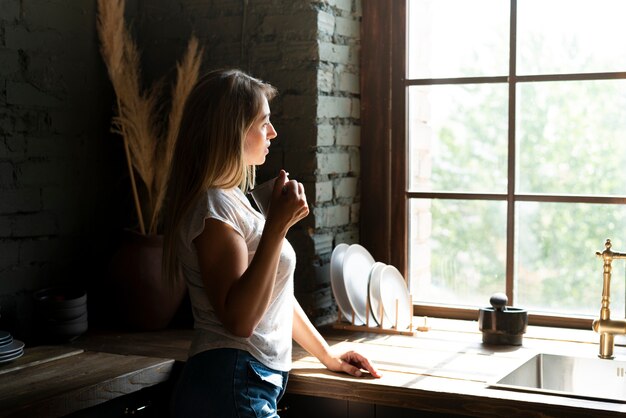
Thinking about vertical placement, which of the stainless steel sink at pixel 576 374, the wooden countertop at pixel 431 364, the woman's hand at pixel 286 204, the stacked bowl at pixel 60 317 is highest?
the woman's hand at pixel 286 204

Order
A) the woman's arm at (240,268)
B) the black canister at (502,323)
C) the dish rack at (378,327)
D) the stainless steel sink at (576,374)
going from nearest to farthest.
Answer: the woman's arm at (240,268)
the stainless steel sink at (576,374)
the black canister at (502,323)
the dish rack at (378,327)

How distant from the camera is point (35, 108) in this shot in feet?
9.47

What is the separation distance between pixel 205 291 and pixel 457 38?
5.21 feet

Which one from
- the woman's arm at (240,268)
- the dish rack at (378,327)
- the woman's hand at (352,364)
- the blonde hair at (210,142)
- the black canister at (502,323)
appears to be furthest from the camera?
the dish rack at (378,327)

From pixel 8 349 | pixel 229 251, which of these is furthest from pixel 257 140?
pixel 8 349

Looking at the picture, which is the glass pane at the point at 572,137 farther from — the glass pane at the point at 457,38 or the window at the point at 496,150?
the glass pane at the point at 457,38

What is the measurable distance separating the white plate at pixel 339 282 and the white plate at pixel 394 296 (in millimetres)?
128

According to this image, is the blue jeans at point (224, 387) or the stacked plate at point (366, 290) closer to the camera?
the blue jeans at point (224, 387)

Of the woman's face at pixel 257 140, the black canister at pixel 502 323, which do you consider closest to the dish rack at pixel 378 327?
the black canister at pixel 502 323

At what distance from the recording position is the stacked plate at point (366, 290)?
9.75ft

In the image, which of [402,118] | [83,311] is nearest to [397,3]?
[402,118]

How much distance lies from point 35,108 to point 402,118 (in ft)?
4.17

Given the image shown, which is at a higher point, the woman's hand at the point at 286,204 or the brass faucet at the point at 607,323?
the woman's hand at the point at 286,204

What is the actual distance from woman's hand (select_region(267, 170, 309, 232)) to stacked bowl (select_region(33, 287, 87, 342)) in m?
1.02
